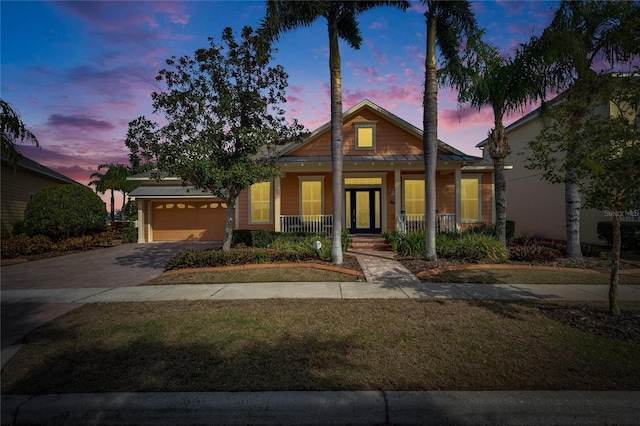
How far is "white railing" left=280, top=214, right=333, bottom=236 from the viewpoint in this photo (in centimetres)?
1355

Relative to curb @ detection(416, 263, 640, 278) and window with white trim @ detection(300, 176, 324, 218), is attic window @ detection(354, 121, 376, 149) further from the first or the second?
curb @ detection(416, 263, 640, 278)

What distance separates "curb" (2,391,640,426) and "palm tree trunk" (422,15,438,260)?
689 cm

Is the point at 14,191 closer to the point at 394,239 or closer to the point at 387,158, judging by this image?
the point at 387,158

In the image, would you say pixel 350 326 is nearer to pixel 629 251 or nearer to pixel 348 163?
pixel 348 163

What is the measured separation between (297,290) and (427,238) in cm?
500

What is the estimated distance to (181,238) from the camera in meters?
18.4

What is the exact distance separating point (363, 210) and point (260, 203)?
5088 mm

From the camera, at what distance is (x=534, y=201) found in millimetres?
18453

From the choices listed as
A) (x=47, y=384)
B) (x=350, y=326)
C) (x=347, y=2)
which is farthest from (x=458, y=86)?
(x=47, y=384)

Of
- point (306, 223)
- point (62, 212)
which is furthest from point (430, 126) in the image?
point (62, 212)

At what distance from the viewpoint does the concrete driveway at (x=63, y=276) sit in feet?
16.9

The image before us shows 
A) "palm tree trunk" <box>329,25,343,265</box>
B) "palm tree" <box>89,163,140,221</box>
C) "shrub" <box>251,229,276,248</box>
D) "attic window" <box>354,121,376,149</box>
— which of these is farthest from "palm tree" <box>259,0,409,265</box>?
"palm tree" <box>89,163,140,221</box>

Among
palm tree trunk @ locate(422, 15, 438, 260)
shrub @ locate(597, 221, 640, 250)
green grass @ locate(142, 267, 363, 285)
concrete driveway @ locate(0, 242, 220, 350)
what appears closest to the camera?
concrete driveway @ locate(0, 242, 220, 350)

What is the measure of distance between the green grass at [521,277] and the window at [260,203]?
9045 mm
